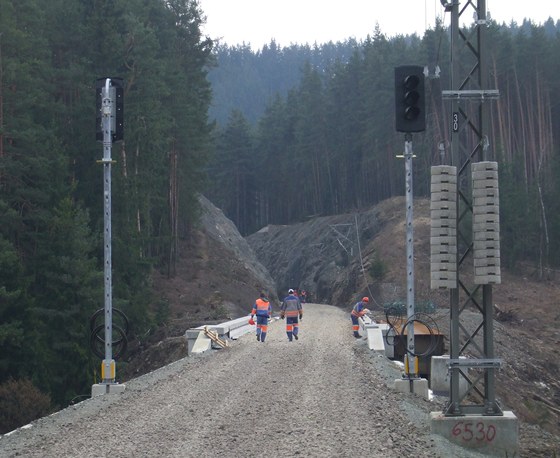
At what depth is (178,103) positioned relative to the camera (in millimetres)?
59125

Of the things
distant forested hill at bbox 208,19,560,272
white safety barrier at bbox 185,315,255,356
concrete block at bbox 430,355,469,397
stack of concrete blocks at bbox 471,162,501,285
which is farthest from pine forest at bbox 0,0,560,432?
stack of concrete blocks at bbox 471,162,501,285

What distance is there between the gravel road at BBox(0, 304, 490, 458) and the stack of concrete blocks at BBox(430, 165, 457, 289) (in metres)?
2.34

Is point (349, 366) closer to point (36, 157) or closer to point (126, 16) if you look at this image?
point (36, 157)

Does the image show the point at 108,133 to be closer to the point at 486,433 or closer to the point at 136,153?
the point at 486,433

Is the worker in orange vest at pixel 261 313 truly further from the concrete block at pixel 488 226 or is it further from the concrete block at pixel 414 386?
the concrete block at pixel 488 226

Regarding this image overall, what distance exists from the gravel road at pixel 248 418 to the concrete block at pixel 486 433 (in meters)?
0.24

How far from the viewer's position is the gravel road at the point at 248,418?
11.6 m

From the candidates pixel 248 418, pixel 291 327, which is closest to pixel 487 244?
pixel 248 418

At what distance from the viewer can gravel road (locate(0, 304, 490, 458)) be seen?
1162 centimetres

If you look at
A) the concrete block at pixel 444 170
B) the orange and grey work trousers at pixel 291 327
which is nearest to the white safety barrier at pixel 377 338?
the orange and grey work trousers at pixel 291 327

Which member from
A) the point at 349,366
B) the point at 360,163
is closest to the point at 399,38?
the point at 360,163

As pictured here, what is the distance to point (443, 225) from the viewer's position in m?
12.0

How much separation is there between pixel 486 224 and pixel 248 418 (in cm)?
503

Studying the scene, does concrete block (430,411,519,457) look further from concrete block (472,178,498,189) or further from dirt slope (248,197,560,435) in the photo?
dirt slope (248,197,560,435)
